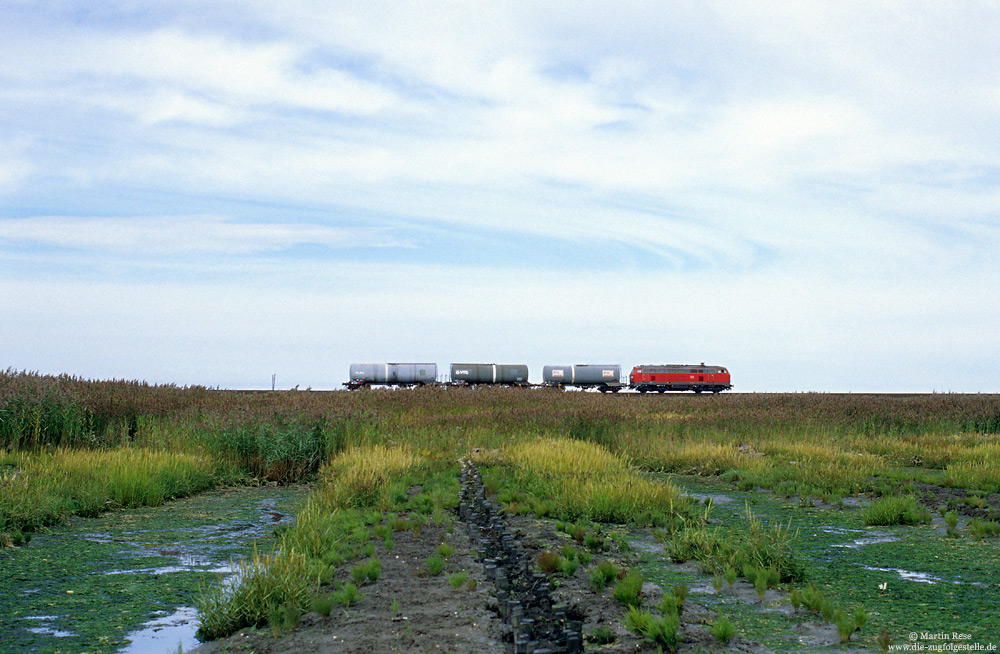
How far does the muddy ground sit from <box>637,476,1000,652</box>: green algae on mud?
25 cm

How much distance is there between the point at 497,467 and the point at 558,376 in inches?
1774

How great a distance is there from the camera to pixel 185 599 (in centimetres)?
678

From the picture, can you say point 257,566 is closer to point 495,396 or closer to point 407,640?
point 407,640

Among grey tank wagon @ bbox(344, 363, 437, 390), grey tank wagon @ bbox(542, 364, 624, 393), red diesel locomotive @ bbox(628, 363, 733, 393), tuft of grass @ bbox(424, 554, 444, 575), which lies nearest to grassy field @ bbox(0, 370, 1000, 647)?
tuft of grass @ bbox(424, 554, 444, 575)

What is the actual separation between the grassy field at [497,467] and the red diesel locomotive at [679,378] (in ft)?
96.9

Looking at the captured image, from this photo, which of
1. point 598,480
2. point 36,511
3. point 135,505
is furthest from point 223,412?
point 598,480

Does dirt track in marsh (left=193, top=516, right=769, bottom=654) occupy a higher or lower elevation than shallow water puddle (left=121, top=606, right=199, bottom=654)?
higher

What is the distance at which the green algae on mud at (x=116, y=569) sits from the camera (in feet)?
19.4

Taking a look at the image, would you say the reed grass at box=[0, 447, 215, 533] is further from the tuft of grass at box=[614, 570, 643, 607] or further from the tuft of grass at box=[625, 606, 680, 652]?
the tuft of grass at box=[625, 606, 680, 652]

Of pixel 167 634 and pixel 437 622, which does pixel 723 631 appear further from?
pixel 167 634

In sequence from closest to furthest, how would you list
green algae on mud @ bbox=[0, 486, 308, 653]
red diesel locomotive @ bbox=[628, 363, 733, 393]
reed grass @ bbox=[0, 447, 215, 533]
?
green algae on mud @ bbox=[0, 486, 308, 653] < reed grass @ bbox=[0, 447, 215, 533] < red diesel locomotive @ bbox=[628, 363, 733, 393]

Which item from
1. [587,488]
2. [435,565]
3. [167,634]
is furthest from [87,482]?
[587,488]

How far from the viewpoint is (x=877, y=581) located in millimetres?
7070

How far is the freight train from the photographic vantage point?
184 ft
